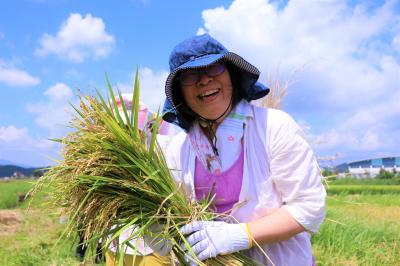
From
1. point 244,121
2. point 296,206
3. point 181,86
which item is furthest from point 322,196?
point 181,86

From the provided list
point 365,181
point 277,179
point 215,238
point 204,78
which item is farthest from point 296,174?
point 365,181

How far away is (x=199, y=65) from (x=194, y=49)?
98mm

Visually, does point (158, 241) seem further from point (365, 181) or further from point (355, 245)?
point (365, 181)

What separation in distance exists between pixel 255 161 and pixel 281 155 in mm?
102

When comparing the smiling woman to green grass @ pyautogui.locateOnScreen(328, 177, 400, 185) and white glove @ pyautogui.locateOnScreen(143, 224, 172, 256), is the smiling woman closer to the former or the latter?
white glove @ pyautogui.locateOnScreen(143, 224, 172, 256)

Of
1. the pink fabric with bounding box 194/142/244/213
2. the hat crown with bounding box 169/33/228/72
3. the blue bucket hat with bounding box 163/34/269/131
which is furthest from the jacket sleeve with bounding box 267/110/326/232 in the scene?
the hat crown with bounding box 169/33/228/72

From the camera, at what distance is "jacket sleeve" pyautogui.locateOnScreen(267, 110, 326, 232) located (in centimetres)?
157

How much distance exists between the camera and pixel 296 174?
61.7 inches

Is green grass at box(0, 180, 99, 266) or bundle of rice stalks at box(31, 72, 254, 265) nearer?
bundle of rice stalks at box(31, 72, 254, 265)

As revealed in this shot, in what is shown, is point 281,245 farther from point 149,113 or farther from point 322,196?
point 149,113

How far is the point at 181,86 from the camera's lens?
1.78 metres

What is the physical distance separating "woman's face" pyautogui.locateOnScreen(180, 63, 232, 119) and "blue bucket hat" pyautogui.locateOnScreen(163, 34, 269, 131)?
0.04 meters

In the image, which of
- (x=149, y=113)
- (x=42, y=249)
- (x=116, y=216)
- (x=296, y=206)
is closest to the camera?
(x=296, y=206)

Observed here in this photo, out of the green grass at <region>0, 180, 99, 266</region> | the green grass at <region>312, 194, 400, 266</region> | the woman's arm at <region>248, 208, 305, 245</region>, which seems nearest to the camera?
the woman's arm at <region>248, 208, 305, 245</region>
